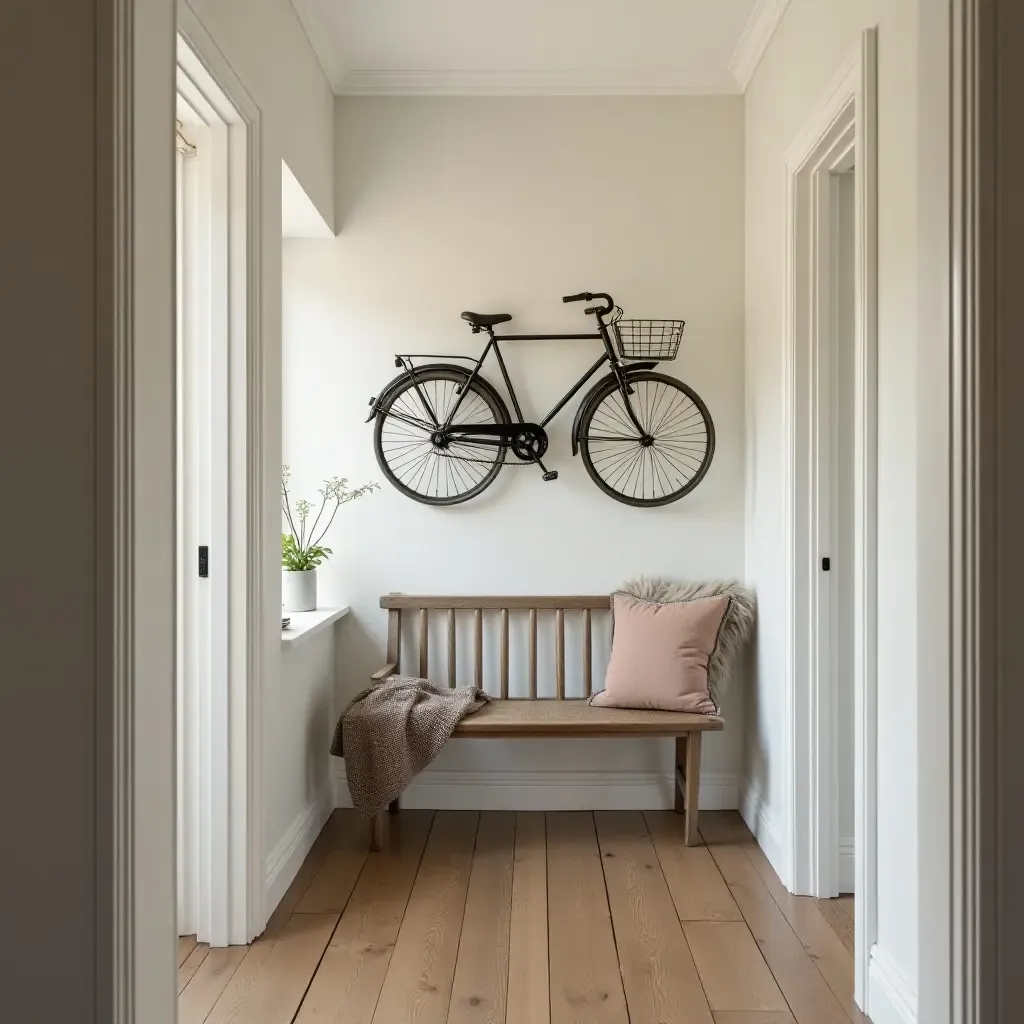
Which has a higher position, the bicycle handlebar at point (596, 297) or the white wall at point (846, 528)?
the bicycle handlebar at point (596, 297)

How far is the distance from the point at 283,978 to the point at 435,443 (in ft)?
5.89

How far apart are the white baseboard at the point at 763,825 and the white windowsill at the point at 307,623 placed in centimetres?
162

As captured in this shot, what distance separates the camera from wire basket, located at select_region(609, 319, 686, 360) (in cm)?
325

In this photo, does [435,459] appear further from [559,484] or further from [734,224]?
[734,224]

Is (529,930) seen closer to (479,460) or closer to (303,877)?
(303,877)

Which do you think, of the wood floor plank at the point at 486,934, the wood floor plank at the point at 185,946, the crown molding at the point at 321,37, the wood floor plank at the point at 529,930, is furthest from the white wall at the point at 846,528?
the wood floor plank at the point at 185,946

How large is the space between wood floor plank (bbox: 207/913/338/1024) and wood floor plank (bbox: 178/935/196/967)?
8.2 inches

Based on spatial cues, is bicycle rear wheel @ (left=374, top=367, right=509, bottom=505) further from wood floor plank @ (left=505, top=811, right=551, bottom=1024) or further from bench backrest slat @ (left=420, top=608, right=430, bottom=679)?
wood floor plank @ (left=505, top=811, right=551, bottom=1024)

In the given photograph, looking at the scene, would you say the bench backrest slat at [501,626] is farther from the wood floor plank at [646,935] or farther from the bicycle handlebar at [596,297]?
the bicycle handlebar at [596,297]

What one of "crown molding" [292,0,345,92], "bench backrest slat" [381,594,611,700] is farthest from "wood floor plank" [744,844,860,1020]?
"crown molding" [292,0,345,92]

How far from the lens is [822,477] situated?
259cm

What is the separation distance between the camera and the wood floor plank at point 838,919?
2318mm

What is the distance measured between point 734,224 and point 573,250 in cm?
62
